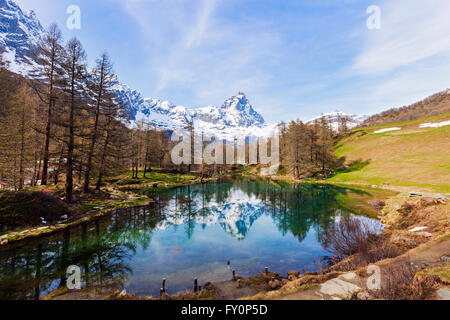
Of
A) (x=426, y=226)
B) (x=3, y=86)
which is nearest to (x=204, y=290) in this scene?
(x=426, y=226)

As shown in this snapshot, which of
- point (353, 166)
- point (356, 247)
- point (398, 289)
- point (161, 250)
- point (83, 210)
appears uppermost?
point (353, 166)

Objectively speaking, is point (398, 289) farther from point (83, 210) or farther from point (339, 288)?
point (83, 210)

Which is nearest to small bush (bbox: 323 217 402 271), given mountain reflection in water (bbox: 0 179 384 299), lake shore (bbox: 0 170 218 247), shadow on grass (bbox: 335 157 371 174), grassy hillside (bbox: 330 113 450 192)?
mountain reflection in water (bbox: 0 179 384 299)

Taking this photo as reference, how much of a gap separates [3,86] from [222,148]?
78.2 metres

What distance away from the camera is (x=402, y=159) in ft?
169

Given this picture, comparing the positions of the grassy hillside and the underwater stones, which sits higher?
the grassy hillside

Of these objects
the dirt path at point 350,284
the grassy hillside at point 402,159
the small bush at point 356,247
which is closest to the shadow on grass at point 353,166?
the grassy hillside at point 402,159

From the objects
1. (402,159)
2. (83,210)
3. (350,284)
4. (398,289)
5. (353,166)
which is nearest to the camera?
(398,289)

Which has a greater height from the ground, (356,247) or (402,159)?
(402,159)

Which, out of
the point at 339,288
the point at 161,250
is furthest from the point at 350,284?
the point at 161,250

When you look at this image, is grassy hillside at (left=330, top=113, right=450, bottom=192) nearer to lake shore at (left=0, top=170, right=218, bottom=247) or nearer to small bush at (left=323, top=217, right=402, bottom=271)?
small bush at (left=323, top=217, right=402, bottom=271)

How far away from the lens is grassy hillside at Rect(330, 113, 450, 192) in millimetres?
38531

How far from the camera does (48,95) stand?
21266 mm
